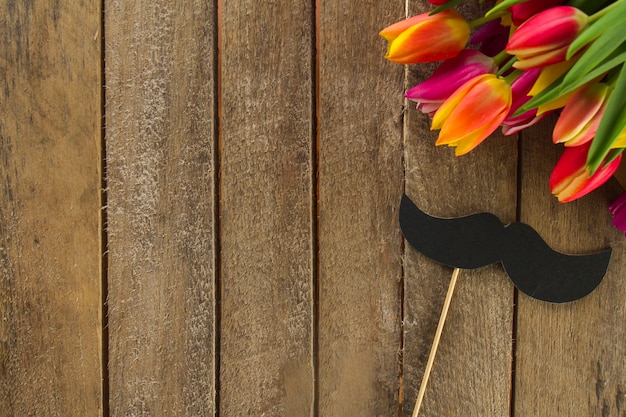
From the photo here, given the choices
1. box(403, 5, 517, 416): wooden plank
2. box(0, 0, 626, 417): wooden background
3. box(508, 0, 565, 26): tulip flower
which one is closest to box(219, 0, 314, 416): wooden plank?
box(0, 0, 626, 417): wooden background

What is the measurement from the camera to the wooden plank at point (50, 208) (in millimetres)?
588

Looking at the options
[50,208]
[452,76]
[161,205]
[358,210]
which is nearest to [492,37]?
[452,76]

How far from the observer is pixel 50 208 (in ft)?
1.95

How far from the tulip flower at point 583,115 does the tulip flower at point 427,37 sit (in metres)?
0.11

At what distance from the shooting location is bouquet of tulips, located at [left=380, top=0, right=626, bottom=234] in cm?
44

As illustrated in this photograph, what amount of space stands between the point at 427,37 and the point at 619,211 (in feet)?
0.88

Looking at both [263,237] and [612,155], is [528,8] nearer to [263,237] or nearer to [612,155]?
[612,155]

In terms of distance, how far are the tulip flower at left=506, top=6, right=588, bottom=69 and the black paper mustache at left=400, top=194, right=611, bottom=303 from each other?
19 cm

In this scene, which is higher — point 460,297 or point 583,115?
point 583,115

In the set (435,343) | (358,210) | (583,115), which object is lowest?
(435,343)

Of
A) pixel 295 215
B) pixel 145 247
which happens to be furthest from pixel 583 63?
pixel 145 247

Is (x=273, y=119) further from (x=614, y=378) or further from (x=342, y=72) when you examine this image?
(x=614, y=378)

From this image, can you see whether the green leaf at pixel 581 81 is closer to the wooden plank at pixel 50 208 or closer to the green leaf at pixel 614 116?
the green leaf at pixel 614 116

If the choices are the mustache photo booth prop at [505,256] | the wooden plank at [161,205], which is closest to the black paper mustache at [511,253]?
the mustache photo booth prop at [505,256]
